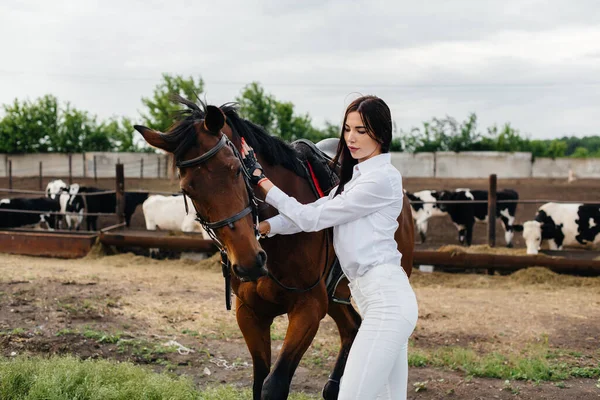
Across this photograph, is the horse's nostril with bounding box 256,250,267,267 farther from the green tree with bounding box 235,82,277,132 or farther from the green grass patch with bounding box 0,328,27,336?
the green tree with bounding box 235,82,277,132

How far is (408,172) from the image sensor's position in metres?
29.3

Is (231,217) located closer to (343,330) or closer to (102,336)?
(343,330)

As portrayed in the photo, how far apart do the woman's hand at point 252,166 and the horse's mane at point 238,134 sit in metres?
0.19

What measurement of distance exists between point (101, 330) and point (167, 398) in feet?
7.89

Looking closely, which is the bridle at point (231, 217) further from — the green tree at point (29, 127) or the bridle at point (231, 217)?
the green tree at point (29, 127)

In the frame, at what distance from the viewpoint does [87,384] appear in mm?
3436

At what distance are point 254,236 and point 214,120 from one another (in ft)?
1.71

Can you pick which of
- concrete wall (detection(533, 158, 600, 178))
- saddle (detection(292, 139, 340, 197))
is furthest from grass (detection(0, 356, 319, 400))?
concrete wall (detection(533, 158, 600, 178))

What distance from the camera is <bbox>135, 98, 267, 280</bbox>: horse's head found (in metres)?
2.43

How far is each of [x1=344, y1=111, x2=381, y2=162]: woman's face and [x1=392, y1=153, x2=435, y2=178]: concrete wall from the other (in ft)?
88.6

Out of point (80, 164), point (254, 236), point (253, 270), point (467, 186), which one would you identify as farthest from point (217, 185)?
point (80, 164)

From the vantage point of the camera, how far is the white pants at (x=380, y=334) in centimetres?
227

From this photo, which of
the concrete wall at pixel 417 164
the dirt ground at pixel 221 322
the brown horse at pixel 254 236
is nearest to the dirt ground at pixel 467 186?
the dirt ground at pixel 221 322

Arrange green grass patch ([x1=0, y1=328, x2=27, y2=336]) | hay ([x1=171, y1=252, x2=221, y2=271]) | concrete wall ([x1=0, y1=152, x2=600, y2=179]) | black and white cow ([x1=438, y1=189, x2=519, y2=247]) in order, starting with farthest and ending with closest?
concrete wall ([x1=0, y1=152, x2=600, y2=179]), black and white cow ([x1=438, y1=189, x2=519, y2=247]), hay ([x1=171, y1=252, x2=221, y2=271]), green grass patch ([x1=0, y1=328, x2=27, y2=336])
